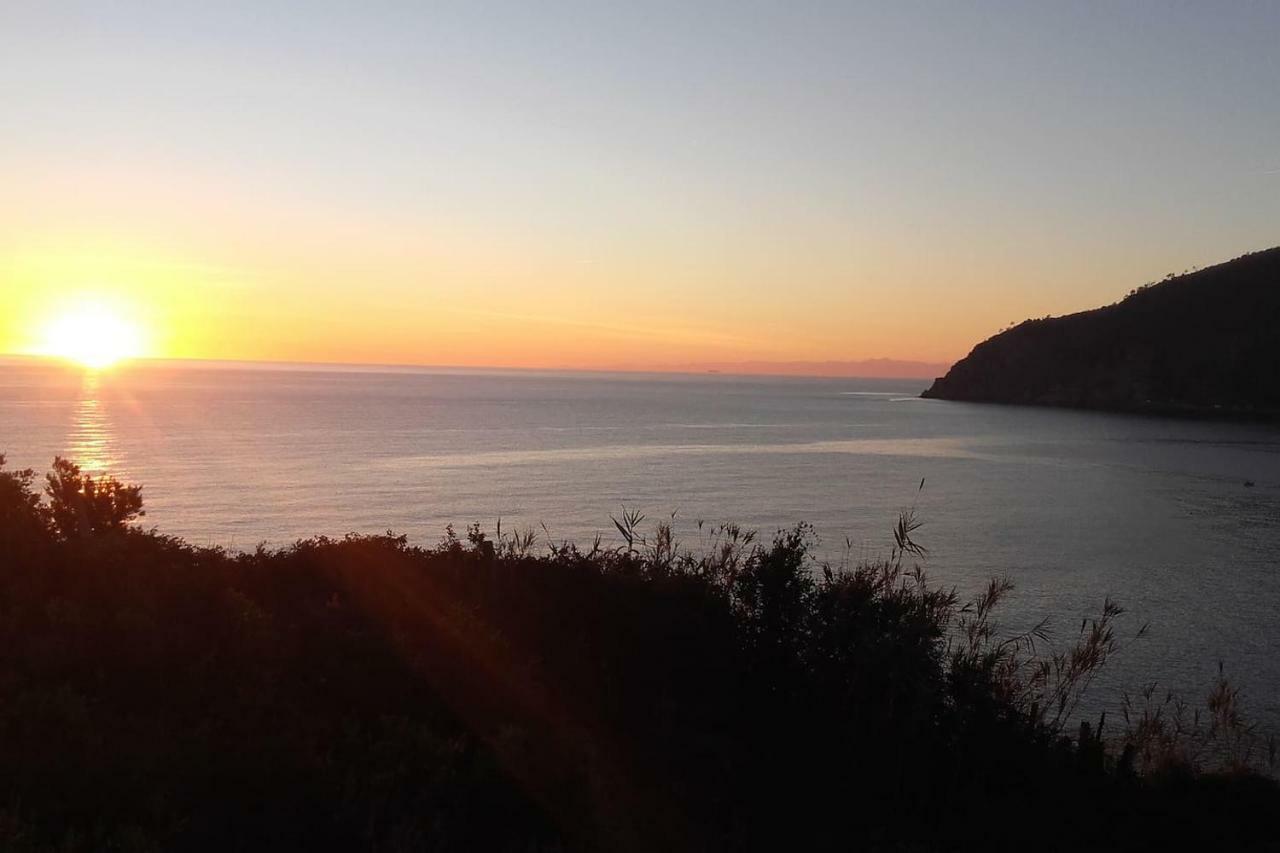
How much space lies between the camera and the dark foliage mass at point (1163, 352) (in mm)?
127188

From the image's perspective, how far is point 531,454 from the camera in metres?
64.2

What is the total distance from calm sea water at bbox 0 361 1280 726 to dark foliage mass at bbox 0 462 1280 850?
9689mm

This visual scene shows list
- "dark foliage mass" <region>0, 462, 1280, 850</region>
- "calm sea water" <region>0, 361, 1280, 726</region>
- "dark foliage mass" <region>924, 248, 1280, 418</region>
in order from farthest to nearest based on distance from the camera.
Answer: "dark foliage mass" <region>924, 248, 1280, 418</region> → "calm sea water" <region>0, 361, 1280, 726</region> → "dark foliage mass" <region>0, 462, 1280, 850</region>

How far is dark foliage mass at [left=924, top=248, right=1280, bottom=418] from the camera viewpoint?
12719 cm

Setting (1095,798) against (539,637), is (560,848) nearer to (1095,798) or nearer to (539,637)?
(539,637)

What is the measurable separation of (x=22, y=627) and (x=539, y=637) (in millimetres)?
4193

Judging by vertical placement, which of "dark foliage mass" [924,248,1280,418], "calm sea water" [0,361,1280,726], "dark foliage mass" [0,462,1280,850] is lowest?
"calm sea water" [0,361,1280,726]

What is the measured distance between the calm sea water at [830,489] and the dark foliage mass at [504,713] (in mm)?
9689

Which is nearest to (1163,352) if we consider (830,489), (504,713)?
(830,489)

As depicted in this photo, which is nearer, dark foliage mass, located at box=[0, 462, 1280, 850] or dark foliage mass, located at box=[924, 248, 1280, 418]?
dark foliage mass, located at box=[0, 462, 1280, 850]

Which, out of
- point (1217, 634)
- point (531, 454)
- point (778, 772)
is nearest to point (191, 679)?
point (778, 772)

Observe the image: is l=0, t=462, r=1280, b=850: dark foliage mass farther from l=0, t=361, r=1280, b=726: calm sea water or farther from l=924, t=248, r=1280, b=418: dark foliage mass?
l=924, t=248, r=1280, b=418: dark foliage mass

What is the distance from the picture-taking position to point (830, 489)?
49.5 metres

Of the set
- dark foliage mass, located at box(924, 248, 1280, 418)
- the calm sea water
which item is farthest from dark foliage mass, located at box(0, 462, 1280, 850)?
dark foliage mass, located at box(924, 248, 1280, 418)
